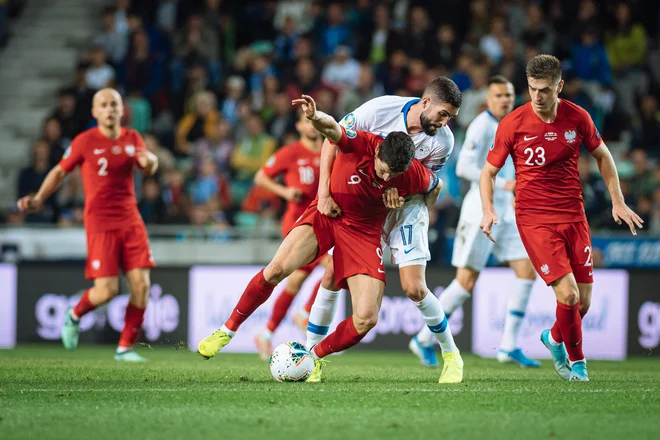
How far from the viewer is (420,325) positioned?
476 inches

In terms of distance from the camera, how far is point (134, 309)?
9750mm

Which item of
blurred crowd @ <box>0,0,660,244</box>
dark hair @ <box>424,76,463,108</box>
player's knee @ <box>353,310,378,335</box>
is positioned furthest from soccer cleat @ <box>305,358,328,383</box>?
blurred crowd @ <box>0,0,660,244</box>

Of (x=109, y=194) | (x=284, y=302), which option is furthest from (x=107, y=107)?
(x=284, y=302)

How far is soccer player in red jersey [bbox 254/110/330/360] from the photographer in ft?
32.6

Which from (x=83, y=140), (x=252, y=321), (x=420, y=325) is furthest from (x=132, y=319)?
(x=420, y=325)

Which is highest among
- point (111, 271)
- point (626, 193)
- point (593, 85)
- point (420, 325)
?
point (593, 85)

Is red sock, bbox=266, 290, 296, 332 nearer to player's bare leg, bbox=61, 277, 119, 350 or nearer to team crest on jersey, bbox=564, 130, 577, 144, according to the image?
player's bare leg, bbox=61, 277, 119, 350

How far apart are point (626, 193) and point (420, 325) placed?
148 inches

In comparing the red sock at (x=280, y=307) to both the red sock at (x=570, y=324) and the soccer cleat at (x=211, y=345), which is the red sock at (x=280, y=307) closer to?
the soccer cleat at (x=211, y=345)

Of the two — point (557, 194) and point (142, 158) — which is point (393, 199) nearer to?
point (557, 194)

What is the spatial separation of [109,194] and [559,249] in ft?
14.4

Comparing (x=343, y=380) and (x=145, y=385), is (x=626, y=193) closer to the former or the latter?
(x=343, y=380)

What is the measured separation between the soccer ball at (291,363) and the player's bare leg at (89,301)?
2911mm

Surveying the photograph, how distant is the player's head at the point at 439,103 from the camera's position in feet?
23.2
